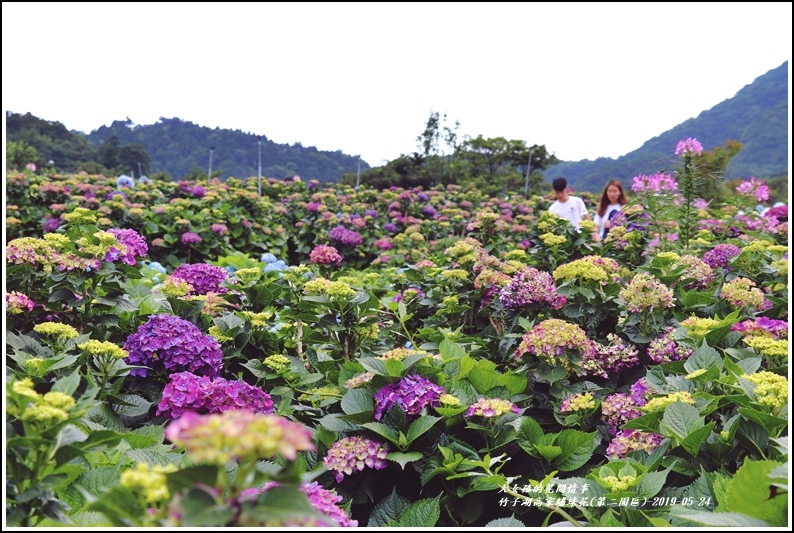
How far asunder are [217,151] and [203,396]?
53930 millimetres

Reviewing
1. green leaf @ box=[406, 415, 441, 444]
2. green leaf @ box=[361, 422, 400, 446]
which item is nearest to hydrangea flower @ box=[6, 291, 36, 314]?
green leaf @ box=[361, 422, 400, 446]

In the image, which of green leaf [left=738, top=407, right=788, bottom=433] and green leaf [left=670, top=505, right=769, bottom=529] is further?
green leaf [left=738, top=407, right=788, bottom=433]

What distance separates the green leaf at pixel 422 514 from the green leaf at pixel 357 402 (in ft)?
0.84

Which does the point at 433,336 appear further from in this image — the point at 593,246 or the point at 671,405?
the point at 593,246

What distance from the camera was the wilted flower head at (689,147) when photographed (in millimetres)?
2727

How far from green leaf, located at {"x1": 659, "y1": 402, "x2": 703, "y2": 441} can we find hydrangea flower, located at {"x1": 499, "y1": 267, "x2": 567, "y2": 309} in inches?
28.9

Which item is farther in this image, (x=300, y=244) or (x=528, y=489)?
(x=300, y=244)

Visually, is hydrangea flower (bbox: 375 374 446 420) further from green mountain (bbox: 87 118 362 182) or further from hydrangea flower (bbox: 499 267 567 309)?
green mountain (bbox: 87 118 362 182)

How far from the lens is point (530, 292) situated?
1.96 m

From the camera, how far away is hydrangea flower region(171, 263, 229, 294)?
226cm

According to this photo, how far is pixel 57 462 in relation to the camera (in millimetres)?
749

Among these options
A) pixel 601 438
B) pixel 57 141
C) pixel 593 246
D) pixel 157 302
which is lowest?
pixel 601 438

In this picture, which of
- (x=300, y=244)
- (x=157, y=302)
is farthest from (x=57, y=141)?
(x=157, y=302)

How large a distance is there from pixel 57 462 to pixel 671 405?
1144 mm
